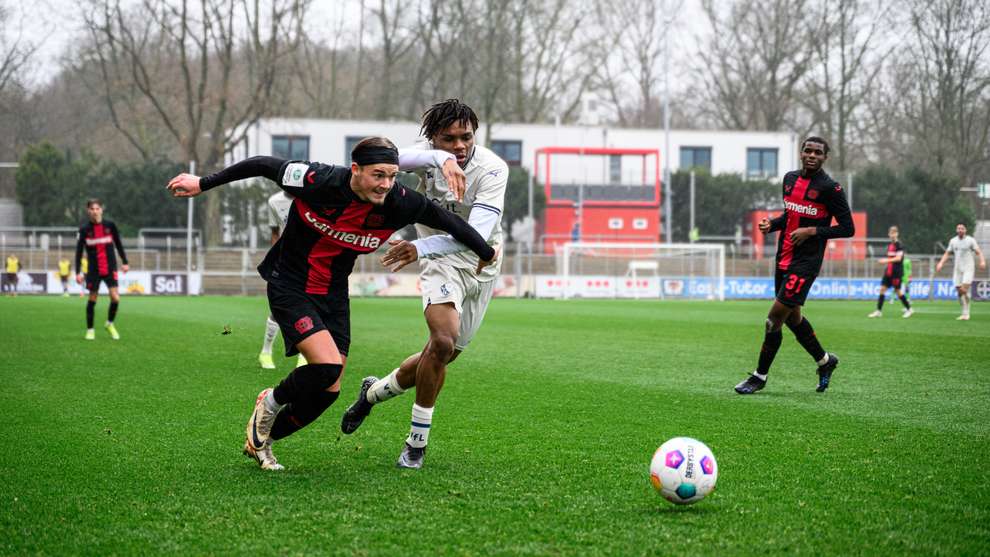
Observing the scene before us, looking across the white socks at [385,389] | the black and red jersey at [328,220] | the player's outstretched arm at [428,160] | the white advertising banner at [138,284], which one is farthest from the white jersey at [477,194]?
the white advertising banner at [138,284]

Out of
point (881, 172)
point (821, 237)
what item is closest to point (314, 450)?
point (821, 237)

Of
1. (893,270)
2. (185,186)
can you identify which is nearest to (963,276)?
(893,270)

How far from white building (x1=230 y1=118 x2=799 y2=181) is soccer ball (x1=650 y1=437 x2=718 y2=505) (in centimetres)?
4556

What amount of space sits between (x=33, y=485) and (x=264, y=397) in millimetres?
1278

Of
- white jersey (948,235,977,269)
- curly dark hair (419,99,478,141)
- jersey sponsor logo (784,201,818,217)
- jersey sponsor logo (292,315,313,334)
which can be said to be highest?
curly dark hair (419,99,478,141)

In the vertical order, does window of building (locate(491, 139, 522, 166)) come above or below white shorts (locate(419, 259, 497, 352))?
above

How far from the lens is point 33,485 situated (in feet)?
17.5

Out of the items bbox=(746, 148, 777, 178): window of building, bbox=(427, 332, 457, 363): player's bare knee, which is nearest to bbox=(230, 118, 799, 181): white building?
bbox=(746, 148, 777, 178): window of building

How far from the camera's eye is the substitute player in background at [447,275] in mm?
5945

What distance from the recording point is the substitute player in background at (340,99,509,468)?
19.5 feet

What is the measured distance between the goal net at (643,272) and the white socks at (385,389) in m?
32.6

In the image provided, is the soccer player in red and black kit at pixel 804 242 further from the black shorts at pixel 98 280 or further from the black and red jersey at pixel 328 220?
the black shorts at pixel 98 280

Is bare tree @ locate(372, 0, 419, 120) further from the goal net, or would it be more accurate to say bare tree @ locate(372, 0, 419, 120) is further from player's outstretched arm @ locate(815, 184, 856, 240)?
player's outstretched arm @ locate(815, 184, 856, 240)

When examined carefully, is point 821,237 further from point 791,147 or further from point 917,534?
point 791,147
